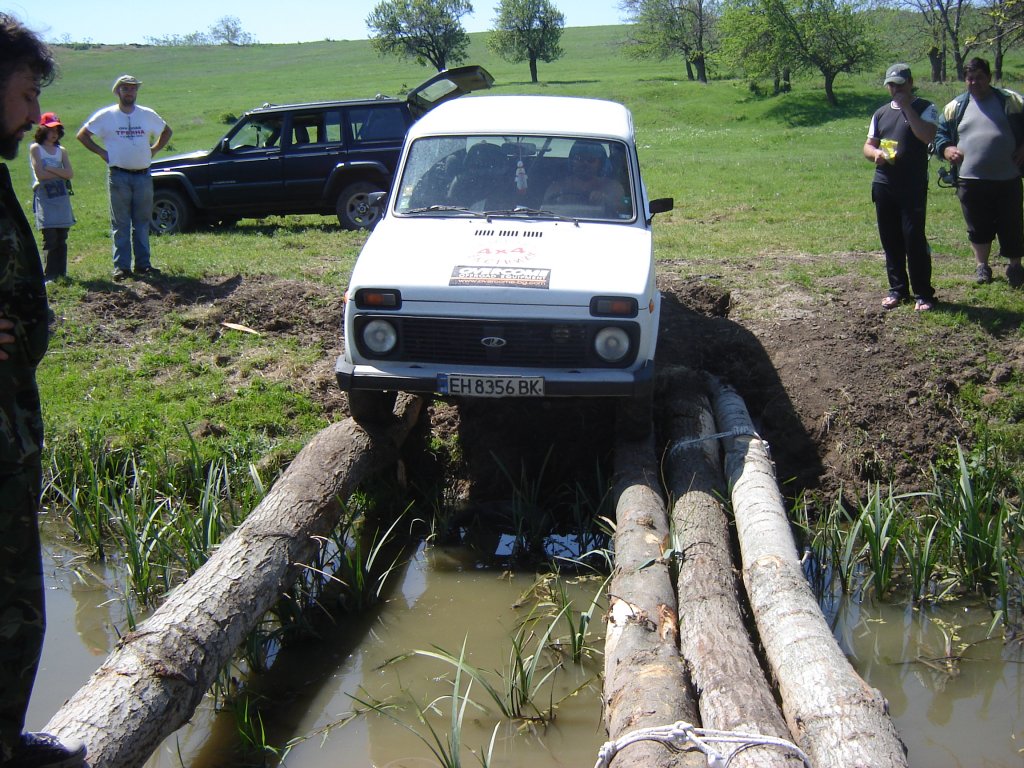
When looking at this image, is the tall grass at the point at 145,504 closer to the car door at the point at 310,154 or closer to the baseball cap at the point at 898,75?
the baseball cap at the point at 898,75

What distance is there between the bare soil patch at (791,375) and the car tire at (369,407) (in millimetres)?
774

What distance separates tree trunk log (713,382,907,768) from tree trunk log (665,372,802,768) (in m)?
0.09

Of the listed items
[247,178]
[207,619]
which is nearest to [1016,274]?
[207,619]

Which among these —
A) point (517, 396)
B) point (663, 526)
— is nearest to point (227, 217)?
point (517, 396)

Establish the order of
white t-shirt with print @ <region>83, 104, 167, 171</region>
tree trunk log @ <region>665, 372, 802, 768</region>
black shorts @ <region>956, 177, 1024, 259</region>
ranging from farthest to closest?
white t-shirt with print @ <region>83, 104, 167, 171</region>, black shorts @ <region>956, 177, 1024, 259</region>, tree trunk log @ <region>665, 372, 802, 768</region>

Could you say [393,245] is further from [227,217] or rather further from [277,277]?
[227,217]

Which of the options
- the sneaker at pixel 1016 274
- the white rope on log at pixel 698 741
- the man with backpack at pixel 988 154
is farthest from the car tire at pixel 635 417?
the sneaker at pixel 1016 274

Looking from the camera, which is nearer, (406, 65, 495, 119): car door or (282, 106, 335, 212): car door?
(406, 65, 495, 119): car door

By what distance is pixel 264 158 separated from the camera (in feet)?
46.9

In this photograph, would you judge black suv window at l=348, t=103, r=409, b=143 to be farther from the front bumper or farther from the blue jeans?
the front bumper

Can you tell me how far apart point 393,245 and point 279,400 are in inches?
77.2

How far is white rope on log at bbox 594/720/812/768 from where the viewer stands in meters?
3.10

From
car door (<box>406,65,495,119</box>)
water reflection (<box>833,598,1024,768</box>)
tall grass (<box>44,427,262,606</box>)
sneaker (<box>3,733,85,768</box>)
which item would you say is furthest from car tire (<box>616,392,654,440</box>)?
car door (<box>406,65,495,119</box>)

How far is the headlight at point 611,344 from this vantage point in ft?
18.8
